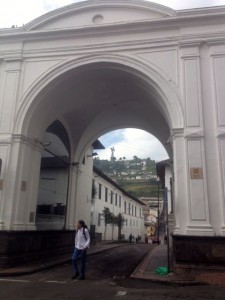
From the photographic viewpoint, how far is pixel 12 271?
909 cm

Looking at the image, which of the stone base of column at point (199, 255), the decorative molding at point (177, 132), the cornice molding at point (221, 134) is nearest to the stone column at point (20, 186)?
the decorative molding at point (177, 132)

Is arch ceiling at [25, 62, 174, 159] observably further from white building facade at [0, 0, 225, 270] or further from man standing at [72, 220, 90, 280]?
man standing at [72, 220, 90, 280]

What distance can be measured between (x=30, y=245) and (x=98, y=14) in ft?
27.9

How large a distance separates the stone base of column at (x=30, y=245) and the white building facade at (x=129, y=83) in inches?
11.3

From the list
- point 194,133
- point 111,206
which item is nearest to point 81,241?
point 194,133

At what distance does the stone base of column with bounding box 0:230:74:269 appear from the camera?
983 centimetres

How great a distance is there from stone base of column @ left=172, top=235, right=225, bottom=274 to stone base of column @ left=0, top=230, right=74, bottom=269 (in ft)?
16.1

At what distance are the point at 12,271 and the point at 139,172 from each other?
122171mm

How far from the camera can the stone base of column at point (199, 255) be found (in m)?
8.41

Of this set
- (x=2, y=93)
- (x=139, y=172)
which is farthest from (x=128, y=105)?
(x=139, y=172)

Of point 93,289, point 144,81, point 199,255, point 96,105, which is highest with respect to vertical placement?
point 96,105

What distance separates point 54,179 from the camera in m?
15.0

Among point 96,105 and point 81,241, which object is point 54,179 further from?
point 81,241

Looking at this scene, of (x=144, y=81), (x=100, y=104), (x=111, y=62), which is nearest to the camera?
(x=144, y=81)
